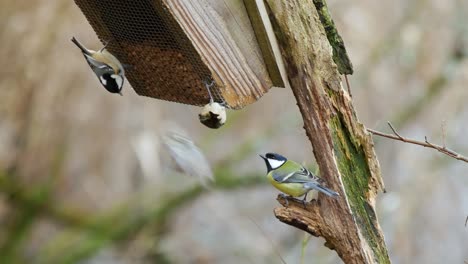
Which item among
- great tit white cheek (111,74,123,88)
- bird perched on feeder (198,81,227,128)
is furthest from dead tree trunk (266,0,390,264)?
great tit white cheek (111,74,123,88)

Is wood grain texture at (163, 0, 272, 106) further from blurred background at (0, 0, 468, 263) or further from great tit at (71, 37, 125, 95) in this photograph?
blurred background at (0, 0, 468, 263)

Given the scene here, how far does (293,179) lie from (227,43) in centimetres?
54

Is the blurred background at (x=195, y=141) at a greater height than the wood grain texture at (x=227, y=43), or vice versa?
the wood grain texture at (x=227, y=43)

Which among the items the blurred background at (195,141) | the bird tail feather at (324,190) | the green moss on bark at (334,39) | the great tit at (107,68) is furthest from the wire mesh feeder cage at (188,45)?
the blurred background at (195,141)

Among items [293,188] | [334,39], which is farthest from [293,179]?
[334,39]

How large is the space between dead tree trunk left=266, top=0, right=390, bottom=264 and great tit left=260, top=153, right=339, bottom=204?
0.06 m

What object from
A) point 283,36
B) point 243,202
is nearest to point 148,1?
point 283,36

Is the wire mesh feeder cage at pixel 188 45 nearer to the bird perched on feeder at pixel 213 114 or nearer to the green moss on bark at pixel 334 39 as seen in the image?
the bird perched on feeder at pixel 213 114

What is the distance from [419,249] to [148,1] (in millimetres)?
3754

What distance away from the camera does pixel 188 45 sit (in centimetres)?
262

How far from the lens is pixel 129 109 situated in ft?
19.3

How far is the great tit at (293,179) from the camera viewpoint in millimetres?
2606

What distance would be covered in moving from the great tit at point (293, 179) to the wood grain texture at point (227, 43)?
29 cm

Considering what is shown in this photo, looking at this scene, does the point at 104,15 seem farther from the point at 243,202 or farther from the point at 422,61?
the point at 243,202
